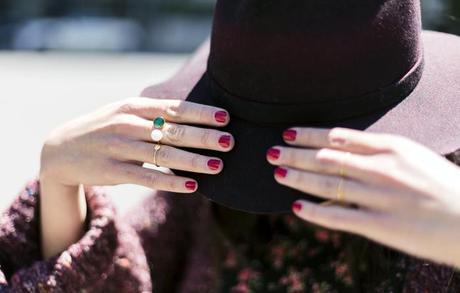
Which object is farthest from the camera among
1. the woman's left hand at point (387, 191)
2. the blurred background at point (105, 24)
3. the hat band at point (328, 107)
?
the blurred background at point (105, 24)

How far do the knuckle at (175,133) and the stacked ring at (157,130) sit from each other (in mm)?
11

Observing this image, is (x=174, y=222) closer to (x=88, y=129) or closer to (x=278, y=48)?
(x=88, y=129)

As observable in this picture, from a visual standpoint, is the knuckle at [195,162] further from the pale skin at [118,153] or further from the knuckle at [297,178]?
the knuckle at [297,178]

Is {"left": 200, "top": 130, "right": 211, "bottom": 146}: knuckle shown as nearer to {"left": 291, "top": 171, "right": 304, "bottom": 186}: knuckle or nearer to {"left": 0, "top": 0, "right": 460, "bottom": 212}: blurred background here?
{"left": 291, "top": 171, "right": 304, "bottom": 186}: knuckle

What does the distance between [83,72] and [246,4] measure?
2916 mm

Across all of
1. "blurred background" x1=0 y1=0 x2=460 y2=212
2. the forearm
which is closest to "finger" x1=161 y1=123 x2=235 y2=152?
the forearm

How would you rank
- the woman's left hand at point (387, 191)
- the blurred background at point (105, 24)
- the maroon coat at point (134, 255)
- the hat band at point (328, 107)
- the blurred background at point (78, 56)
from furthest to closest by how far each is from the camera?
the blurred background at point (105, 24)
the blurred background at point (78, 56)
the maroon coat at point (134, 255)
the hat band at point (328, 107)
the woman's left hand at point (387, 191)

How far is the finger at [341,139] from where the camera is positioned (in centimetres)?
80

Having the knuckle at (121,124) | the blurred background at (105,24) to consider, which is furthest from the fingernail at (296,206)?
the blurred background at (105,24)

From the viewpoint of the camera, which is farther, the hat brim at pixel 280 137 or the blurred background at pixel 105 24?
the blurred background at pixel 105 24

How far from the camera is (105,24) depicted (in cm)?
475

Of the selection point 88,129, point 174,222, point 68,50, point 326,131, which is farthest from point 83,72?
point 326,131

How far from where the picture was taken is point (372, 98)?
88 centimetres

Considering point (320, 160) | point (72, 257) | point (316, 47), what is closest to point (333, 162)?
point (320, 160)
